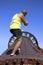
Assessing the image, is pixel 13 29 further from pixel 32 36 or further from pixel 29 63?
pixel 32 36

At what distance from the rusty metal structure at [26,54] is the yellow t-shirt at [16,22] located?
55.6 inches

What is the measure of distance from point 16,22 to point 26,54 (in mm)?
1753

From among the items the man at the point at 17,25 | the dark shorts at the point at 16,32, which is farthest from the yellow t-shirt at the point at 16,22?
the dark shorts at the point at 16,32

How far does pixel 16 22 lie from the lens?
602 inches

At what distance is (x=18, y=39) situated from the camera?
50.3ft

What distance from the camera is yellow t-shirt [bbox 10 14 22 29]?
1520 cm

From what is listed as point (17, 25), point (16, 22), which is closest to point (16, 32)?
point (17, 25)

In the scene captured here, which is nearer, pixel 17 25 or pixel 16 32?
pixel 17 25

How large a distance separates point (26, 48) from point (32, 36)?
1.66 metres

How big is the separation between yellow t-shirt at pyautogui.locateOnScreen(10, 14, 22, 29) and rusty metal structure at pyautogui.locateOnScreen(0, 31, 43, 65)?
1411mm

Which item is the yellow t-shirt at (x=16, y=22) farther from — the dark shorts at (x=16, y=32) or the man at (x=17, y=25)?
the dark shorts at (x=16, y=32)

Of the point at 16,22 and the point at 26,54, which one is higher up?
the point at 16,22

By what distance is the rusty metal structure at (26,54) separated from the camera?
48.1 feet

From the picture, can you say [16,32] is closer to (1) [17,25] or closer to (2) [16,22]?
(1) [17,25]
